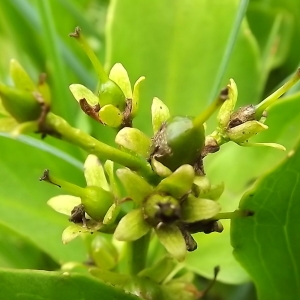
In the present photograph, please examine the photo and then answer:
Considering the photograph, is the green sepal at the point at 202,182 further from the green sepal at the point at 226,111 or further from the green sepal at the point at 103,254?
the green sepal at the point at 103,254

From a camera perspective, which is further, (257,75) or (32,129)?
(257,75)

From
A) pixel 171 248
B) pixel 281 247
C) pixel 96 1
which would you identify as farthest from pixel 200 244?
pixel 96 1

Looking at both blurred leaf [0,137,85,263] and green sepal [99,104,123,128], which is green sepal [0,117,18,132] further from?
blurred leaf [0,137,85,263]

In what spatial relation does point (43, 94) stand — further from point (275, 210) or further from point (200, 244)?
point (200, 244)

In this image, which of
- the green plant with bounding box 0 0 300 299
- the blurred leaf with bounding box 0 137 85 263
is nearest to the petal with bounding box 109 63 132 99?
the green plant with bounding box 0 0 300 299

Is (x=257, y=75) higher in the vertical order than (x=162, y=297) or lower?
higher

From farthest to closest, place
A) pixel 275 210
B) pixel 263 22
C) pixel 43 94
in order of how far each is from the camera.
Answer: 1. pixel 263 22
2. pixel 275 210
3. pixel 43 94

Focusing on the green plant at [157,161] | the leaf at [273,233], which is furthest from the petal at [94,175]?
the leaf at [273,233]
